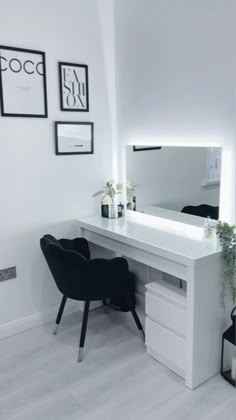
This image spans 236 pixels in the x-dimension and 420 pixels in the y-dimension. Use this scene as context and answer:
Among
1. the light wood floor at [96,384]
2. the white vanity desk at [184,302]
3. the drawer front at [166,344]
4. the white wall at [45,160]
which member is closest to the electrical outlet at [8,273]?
the white wall at [45,160]

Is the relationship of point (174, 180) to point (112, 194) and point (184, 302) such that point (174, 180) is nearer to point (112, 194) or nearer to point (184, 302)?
point (112, 194)

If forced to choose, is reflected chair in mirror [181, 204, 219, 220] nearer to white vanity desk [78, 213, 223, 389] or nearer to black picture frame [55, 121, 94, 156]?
white vanity desk [78, 213, 223, 389]

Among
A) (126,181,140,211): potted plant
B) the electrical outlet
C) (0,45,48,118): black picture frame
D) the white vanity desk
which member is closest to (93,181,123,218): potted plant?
(126,181,140,211): potted plant

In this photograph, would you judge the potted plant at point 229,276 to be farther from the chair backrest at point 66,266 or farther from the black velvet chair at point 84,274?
the chair backrest at point 66,266

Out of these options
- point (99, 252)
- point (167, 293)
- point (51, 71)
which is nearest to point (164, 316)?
point (167, 293)

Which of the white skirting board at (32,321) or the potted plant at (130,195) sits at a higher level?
the potted plant at (130,195)

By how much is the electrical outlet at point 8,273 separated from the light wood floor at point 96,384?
1.49 ft

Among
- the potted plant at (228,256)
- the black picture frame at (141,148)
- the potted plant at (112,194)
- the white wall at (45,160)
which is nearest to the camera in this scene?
the potted plant at (228,256)

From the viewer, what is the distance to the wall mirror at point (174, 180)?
2.36 metres

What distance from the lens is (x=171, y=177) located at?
2699mm

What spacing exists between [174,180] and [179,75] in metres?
0.74

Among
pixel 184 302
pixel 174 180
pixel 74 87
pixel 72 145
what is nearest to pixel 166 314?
pixel 184 302

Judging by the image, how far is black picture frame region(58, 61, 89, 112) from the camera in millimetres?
2623

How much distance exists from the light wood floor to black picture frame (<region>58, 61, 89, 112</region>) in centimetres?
172
